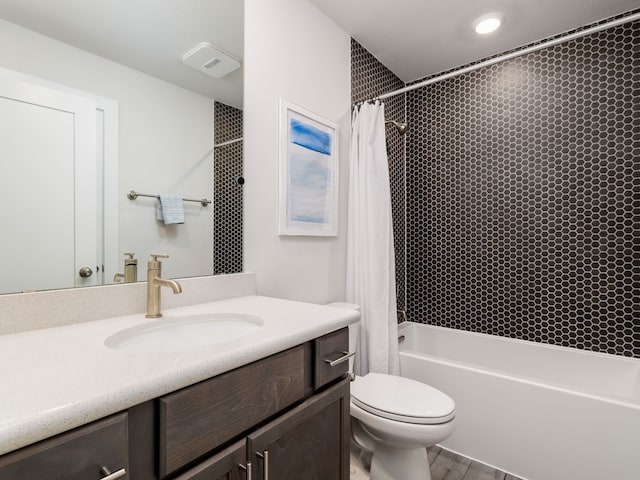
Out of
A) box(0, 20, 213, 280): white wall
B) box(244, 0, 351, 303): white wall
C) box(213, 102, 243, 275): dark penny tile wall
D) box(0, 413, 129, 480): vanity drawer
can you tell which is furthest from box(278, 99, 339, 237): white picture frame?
box(0, 413, 129, 480): vanity drawer

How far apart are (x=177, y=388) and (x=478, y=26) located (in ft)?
8.08

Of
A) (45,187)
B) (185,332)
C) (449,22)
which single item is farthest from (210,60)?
(449,22)

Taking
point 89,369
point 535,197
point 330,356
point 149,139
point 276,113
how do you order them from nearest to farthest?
point 89,369
point 330,356
point 149,139
point 276,113
point 535,197

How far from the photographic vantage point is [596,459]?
1.51 meters

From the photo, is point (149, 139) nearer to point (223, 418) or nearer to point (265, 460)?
point (223, 418)

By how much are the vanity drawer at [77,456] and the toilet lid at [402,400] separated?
1.08 m

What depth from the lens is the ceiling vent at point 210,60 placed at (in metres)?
1.28

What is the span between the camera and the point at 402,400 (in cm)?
145

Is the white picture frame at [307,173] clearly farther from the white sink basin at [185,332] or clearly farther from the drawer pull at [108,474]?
the drawer pull at [108,474]

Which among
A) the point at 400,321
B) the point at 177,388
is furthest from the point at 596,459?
the point at 177,388

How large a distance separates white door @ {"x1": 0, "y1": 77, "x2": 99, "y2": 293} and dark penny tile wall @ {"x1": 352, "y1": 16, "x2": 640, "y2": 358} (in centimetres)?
168

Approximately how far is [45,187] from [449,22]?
2210 mm

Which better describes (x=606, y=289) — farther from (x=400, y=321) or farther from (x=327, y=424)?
(x=327, y=424)

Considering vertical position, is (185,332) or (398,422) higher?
(185,332)
